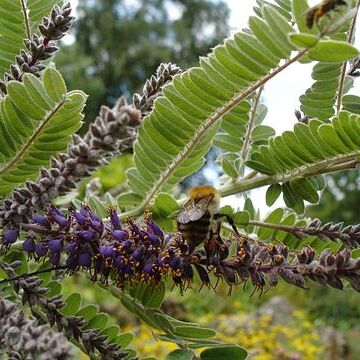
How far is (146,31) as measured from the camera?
26156 millimetres

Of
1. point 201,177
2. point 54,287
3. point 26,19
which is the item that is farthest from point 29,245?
point 201,177

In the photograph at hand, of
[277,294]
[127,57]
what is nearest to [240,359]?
[277,294]

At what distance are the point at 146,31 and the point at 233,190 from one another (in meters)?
25.1

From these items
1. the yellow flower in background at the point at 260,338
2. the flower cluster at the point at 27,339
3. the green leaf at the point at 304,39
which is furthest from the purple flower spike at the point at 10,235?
the yellow flower in background at the point at 260,338

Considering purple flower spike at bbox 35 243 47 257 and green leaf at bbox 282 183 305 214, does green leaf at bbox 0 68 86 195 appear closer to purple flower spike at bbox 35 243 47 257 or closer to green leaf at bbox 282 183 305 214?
purple flower spike at bbox 35 243 47 257

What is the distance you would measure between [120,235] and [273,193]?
0.52m

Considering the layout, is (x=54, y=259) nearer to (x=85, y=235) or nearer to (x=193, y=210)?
(x=85, y=235)

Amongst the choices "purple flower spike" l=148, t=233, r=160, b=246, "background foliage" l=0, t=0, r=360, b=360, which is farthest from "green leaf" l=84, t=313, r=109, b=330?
"purple flower spike" l=148, t=233, r=160, b=246

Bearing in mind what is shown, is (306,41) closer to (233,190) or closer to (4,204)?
(4,204)

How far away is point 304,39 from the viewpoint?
104cm

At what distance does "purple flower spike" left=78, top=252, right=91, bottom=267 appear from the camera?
1246 mm

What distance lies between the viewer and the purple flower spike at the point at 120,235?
126 centimetres

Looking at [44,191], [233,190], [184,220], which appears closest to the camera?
[44,191]

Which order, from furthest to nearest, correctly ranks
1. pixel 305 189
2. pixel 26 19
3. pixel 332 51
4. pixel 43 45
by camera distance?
1. pixel 305 189
2. pixel 26 19
3. pixel 43 45
4. pixel 332 51
